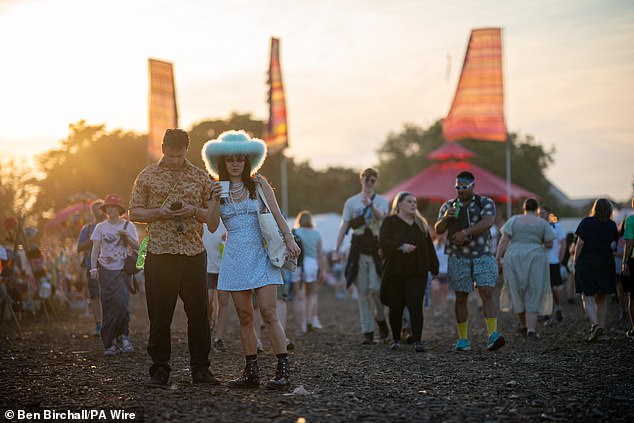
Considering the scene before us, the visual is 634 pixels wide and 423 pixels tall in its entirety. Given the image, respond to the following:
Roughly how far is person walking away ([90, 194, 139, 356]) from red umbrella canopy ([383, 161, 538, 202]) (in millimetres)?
19277

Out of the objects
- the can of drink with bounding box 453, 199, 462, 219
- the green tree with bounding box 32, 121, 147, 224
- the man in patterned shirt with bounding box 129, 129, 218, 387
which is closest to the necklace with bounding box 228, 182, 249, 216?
the man in patterned shirt with bounding box 129, 129, 218, 387

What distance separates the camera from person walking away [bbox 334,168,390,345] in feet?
40.5

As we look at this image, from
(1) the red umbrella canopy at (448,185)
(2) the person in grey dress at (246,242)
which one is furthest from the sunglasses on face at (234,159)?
(1) the red umbrella canopy at (448,185)

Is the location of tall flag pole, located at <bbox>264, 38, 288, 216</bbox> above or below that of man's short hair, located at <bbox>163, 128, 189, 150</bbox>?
above

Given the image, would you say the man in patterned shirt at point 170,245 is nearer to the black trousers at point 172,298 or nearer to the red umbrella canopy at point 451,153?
the black trousers at point 172,298

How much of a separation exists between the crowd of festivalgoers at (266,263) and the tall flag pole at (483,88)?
5.97 m

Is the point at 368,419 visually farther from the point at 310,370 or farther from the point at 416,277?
the point at 416,277

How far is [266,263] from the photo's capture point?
7.45 m

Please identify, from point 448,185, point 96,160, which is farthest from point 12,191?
point 96,160

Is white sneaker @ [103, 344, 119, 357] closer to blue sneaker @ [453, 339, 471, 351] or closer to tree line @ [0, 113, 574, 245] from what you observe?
blue sneaker @ [453, 339, 471, 351]

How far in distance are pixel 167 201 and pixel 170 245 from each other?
38 centimetres

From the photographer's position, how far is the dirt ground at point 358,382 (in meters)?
6.39

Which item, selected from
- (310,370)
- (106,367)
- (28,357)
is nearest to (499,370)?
(310,370)

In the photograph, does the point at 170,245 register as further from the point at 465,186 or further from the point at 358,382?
the point at 465,186
